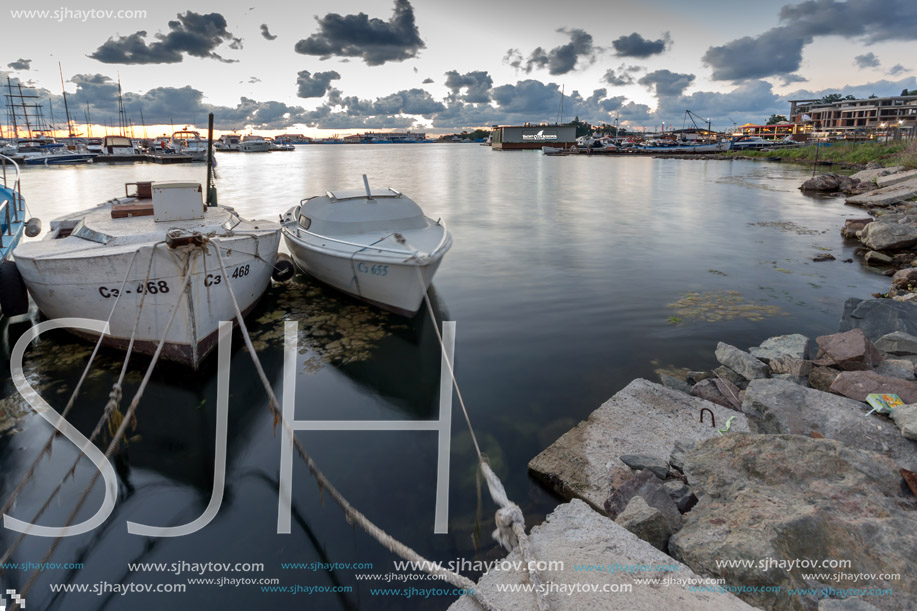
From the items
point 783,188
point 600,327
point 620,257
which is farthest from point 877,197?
point 600,327

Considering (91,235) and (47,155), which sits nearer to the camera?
(91,235)

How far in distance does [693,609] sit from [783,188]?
5001 cm

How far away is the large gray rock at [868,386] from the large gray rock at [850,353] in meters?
0.71

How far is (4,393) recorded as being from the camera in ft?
30.2

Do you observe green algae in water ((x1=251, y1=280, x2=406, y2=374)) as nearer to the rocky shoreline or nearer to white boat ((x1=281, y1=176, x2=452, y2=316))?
white boat ((x1=281, y1=176, x2=452, y2=316))

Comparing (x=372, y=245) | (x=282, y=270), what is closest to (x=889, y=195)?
(x=372, y=245)

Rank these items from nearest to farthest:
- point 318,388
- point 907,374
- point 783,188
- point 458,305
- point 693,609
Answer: point 693,609, point 907,374, point 318,388, point 458,305, point 783,188

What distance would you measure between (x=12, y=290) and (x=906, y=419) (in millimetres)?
15773

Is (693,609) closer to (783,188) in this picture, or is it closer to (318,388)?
(318,388)

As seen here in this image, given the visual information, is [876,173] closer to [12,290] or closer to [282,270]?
[282,270]

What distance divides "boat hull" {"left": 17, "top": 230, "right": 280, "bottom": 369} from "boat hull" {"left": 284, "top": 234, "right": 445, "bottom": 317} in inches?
99.0

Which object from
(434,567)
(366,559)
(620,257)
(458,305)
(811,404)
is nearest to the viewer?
(434,567)

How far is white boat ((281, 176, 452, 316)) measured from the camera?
11438 mm

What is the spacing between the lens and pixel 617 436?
7.05 meters
